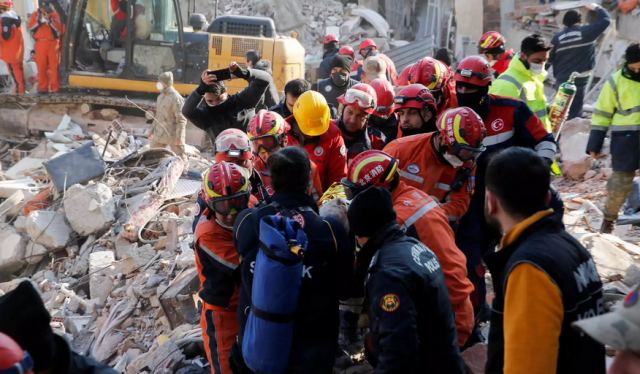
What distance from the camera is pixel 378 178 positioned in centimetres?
385

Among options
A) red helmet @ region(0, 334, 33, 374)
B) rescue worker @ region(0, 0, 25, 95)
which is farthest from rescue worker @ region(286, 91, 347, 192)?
rescue worker @ region(0, 0, 25, 95)

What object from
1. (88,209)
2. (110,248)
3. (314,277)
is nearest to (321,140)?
(314,277)

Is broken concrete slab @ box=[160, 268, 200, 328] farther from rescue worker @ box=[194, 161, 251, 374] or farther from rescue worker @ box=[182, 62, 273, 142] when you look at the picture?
rescue worker @ box=[194, 161, 251, 374]

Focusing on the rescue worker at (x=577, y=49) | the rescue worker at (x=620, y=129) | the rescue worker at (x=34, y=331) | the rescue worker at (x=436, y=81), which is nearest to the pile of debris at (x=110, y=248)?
the rescue worker at (x=436, y=81)

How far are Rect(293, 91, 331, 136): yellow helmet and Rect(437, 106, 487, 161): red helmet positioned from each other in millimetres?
1108

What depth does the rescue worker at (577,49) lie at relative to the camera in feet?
33.5

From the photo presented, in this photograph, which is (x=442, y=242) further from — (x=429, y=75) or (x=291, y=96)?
(x=291, y=96)

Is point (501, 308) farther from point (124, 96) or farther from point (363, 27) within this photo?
point (363, 27)

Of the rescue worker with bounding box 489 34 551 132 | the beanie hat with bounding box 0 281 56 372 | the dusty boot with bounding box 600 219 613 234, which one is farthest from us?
the dusty boot with bounding box 600 219 613 234

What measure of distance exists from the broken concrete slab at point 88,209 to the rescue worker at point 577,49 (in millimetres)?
6361

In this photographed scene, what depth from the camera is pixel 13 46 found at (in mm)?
15406

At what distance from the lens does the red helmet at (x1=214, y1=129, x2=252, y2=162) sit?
16.6 ft

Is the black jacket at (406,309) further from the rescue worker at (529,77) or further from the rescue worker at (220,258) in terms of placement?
the rescue worker at (529,77)

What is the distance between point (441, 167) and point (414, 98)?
802mm
